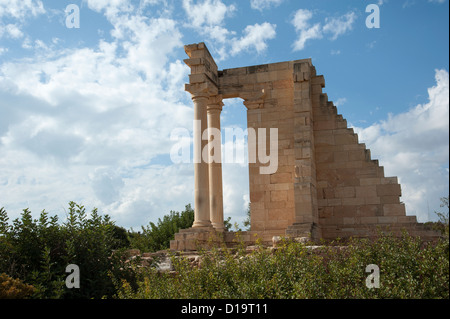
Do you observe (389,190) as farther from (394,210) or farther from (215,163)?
(215,163)

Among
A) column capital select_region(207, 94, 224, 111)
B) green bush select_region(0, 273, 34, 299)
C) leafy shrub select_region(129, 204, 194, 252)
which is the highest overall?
column capital select_region(207, 94, 224, 111)

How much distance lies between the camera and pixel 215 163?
19.1 m

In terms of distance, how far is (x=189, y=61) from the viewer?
59.5ft

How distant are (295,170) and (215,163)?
372 centimetres

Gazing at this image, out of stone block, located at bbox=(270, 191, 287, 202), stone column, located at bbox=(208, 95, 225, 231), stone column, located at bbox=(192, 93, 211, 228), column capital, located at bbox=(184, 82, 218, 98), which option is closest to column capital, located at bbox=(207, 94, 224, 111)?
stone column, located at bbox=(208, 95, 225, 231)

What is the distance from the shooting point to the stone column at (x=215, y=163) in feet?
61.7

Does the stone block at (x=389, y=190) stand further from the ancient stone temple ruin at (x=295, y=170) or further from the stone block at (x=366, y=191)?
the stone block at (x=366, y=191)

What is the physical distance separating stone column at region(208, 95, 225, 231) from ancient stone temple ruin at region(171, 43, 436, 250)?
4cm

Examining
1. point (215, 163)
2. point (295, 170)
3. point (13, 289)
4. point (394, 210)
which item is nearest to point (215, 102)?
point (215, 163)

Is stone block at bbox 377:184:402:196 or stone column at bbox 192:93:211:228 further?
stone column at bbox 192:93:211:228

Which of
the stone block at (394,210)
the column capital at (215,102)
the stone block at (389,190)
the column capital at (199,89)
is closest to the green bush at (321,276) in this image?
the stone block at (394,210)

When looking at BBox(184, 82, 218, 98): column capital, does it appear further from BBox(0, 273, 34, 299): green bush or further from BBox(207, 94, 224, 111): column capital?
BBox(0, 273, 34, 299): green bush

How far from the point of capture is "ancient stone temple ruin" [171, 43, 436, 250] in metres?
16.8

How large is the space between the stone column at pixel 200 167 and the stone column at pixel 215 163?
0.67m
